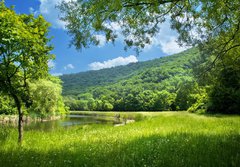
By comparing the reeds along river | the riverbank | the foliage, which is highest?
the foliage

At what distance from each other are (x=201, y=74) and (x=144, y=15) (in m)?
4.94

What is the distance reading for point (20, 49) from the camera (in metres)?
9.49

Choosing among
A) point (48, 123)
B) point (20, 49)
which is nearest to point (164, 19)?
point (20, 49)

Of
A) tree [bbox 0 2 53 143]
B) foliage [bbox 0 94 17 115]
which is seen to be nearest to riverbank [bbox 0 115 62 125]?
foliage [bbox 0 94 17 115]

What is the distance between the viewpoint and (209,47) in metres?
12.2

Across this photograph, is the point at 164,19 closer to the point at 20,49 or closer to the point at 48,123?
the point at 20,49

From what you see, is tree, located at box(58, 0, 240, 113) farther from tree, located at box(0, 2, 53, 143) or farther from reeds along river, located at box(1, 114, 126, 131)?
reeds along river, located at box(1, 114, 126, 131)

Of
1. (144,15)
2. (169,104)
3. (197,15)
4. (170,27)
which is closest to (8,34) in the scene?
(144,15)

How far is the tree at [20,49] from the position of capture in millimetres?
8922

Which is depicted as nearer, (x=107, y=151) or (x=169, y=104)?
(x=107, y=151)

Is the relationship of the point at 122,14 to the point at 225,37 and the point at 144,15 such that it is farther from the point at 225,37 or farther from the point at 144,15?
the point at 225,37

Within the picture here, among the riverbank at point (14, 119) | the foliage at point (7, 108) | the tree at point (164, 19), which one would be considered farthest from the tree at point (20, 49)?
the foliage at point (7, 108)

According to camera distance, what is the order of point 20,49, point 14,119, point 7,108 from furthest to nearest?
point 7,108 → point 14,119 → point 20,49

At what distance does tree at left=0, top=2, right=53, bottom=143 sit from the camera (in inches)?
351
